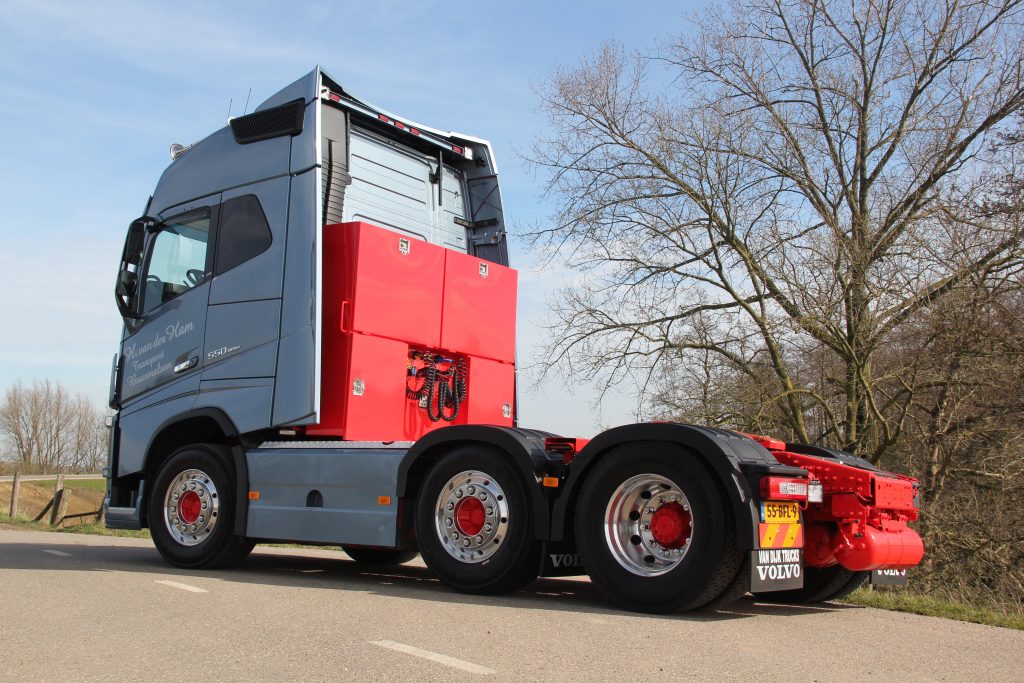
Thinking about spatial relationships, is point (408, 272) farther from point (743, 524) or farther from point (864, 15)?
point (864, 15)

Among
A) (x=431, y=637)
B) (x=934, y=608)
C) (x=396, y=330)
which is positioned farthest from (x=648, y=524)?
(x=396, y=330)

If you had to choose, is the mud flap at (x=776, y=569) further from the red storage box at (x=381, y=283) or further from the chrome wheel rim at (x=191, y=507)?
the chrome wheel rim at (x=191, y=507)

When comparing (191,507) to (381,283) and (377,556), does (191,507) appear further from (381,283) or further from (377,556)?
(381,283)

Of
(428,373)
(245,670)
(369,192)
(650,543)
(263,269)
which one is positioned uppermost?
(369,192)

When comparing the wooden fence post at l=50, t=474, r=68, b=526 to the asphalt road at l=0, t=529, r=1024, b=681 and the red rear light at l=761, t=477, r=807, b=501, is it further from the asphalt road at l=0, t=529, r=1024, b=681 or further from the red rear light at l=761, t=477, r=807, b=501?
the red rear light at l=761, t=477, r=807, b=501

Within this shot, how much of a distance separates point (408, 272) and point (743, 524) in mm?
4153

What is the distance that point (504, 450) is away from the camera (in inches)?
286

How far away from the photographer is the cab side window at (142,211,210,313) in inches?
376

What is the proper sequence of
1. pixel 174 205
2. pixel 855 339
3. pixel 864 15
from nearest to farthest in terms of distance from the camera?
pixel 174 205 → pixel 855 339 → pixel 864 15

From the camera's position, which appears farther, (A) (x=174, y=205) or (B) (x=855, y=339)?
(B) (x=855, y=339)

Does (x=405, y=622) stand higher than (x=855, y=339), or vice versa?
(x=855, y=339)

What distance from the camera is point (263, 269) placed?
8.91 meters

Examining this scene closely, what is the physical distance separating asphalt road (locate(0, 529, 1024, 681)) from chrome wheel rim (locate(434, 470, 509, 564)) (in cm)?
35

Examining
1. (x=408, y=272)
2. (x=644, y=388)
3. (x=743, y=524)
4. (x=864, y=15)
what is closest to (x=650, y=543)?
(x=743, y=524)
